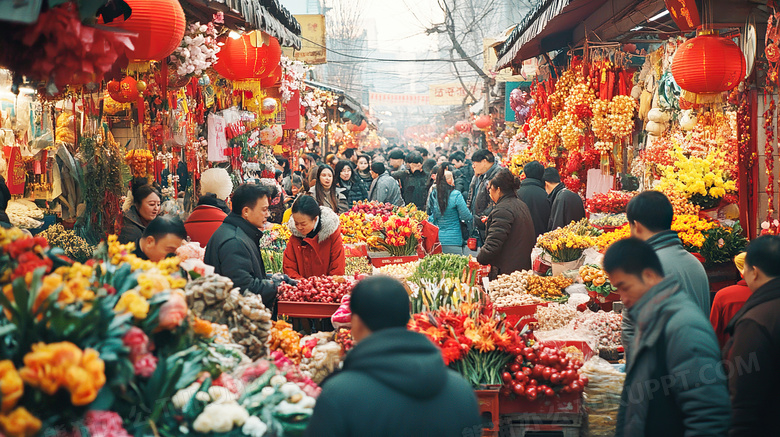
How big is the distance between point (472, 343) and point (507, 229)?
2.99 m

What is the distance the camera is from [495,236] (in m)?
6.90

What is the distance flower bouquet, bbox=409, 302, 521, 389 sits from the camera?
157 inches

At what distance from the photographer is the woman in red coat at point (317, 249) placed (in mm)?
6055

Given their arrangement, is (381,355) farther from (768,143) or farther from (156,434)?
(768,143)

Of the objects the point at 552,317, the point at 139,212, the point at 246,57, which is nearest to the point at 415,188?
the point at 246,57

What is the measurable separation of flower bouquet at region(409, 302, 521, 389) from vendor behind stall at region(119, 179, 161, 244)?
118 inches

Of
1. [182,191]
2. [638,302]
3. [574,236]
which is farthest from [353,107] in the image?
[638,302]

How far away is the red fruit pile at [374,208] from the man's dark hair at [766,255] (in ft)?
21.5

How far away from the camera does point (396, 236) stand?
840 cm

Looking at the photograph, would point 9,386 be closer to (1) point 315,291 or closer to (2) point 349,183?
(1) point 315,291

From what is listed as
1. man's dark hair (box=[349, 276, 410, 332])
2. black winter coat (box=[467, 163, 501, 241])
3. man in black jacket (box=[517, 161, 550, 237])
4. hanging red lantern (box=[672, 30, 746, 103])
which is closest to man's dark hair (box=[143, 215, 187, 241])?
man's dark hair (box=[349, 276, 410, 332])

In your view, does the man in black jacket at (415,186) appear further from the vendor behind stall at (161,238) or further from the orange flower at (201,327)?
the orange flower at (201,327)

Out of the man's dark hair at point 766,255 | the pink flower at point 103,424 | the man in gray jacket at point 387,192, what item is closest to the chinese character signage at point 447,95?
the man in gray jacket at point 387,192

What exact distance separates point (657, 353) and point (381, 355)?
3.77 ft
